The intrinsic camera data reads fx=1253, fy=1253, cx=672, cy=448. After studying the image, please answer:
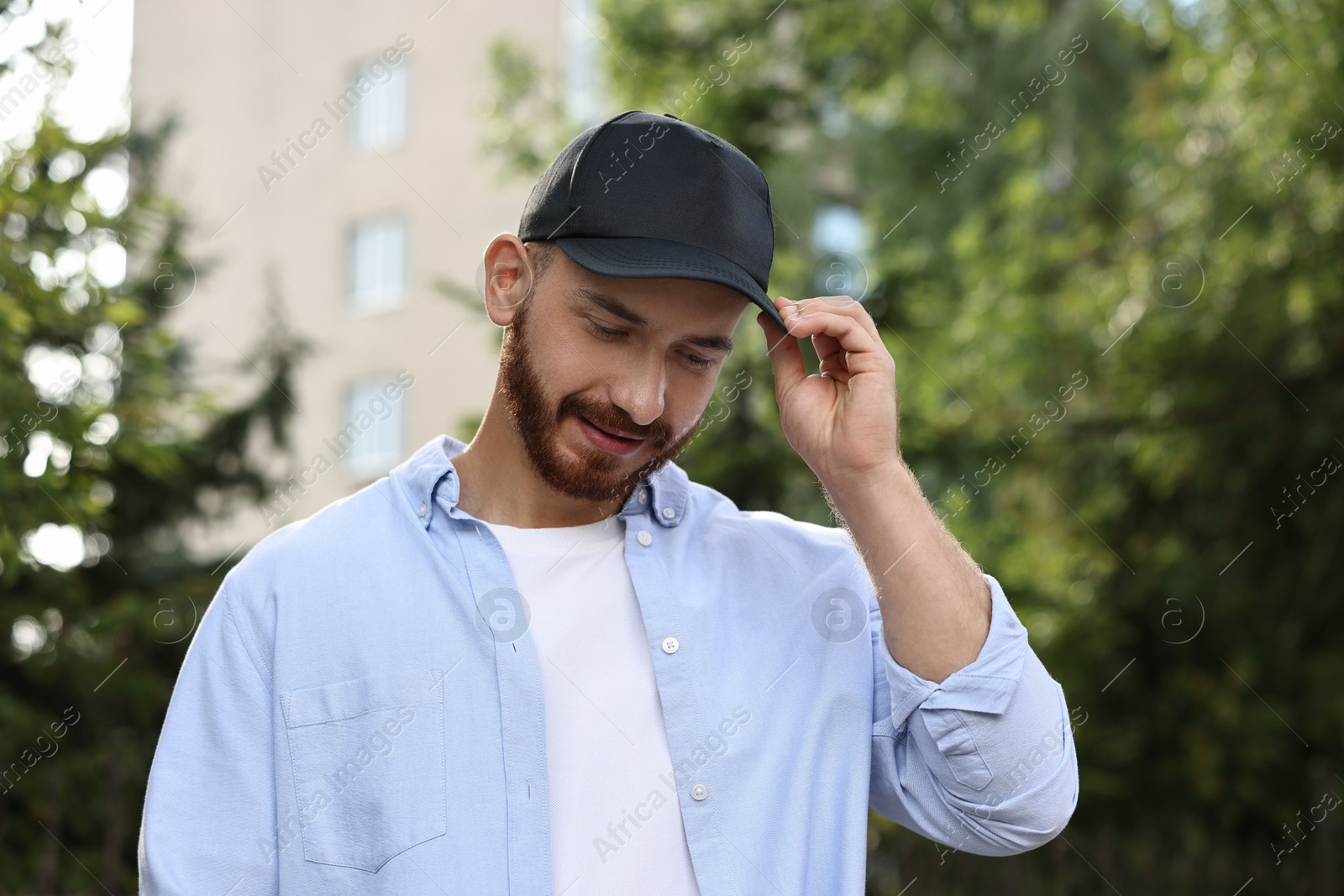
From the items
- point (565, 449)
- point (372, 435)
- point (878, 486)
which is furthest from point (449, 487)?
point (372, 435)

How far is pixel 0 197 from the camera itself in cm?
360

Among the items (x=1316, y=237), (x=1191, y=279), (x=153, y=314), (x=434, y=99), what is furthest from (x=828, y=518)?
(x=434, y=99)

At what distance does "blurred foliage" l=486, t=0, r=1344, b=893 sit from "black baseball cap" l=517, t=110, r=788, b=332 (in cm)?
416

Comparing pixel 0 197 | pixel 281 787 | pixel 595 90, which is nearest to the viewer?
pixel 281 787

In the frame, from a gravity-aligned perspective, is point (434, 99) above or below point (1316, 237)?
above

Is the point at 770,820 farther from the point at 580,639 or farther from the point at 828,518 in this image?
the point at 828,518

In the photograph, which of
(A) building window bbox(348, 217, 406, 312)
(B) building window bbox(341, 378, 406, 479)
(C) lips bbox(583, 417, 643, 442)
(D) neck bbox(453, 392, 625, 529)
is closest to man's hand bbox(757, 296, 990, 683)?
(C) lips bbox(583, 417, 643, 442)

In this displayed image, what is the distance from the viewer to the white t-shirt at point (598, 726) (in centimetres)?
179

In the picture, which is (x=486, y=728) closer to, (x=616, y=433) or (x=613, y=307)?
(x=616, y=433)

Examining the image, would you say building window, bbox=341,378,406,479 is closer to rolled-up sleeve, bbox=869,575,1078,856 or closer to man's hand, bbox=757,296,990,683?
man's hand, bbox=757,296,990,683

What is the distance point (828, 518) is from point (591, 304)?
523cm

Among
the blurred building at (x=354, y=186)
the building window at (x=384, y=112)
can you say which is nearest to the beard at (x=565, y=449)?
the blurred building at (x=354, y=186)

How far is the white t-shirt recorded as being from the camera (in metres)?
1.79

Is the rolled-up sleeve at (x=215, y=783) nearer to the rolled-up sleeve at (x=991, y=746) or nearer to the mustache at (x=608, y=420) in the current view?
the mustache at (x=608, y=420)
